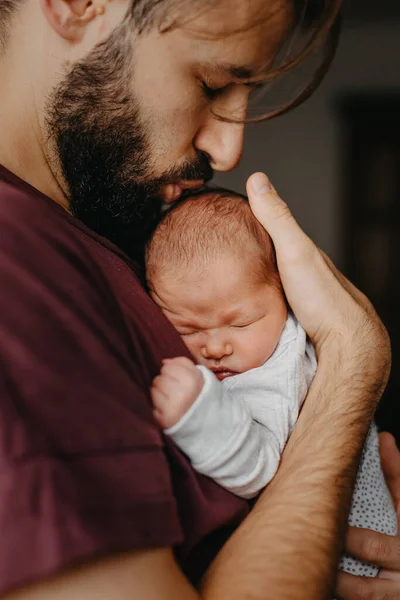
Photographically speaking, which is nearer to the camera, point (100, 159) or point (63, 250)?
point (63, 250)

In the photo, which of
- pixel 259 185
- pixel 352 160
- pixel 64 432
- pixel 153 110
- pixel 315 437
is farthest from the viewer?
pixel 352 160

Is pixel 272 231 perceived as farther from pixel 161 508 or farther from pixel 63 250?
pixel 161 508

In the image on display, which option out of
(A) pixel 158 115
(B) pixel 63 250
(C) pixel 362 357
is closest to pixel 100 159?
(A) pixel 158 115

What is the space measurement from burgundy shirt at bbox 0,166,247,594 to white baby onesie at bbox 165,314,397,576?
0.36 ft

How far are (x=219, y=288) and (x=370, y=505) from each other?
45 centimetres

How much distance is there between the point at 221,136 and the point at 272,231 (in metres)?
0.20

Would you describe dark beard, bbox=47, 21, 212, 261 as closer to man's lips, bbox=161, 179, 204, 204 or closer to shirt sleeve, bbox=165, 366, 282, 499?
man's lips, bbox=161, 179, 204, 204

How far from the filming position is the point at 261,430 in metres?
1.09

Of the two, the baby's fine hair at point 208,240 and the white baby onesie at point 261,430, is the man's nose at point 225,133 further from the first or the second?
the white baby onesie at point 261,430

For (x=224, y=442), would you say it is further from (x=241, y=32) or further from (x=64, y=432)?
(x=241, y=32)

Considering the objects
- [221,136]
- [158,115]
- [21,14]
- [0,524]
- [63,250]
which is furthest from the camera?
[221,136]

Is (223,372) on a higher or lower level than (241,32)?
lower

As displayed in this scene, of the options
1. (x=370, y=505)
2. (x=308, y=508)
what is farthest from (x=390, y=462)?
(x=308, y=508)

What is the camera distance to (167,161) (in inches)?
49.4
